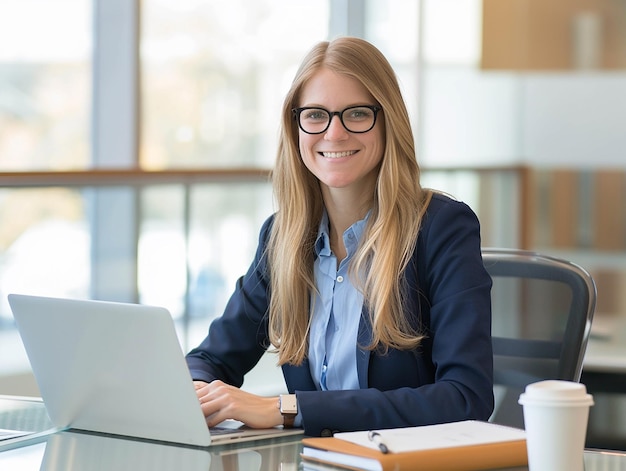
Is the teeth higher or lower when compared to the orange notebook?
higher

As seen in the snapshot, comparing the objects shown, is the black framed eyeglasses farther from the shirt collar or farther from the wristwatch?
the wristwatch

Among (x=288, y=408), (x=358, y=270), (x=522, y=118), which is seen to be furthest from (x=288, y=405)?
(x=522, y=118)

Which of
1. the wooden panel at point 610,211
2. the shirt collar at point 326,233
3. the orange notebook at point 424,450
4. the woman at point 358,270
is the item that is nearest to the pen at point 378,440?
the orange notebook at point 424,450

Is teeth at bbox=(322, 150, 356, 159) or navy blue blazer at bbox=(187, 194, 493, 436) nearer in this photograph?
navy blue blazer at bbox=(187, 194, 493, 436)

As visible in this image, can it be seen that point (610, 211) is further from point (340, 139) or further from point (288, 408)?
point (288, 408)

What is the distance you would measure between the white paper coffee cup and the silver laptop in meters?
0.42

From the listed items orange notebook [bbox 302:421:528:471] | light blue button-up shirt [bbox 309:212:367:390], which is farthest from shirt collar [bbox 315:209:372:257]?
orange notebook [bbox 302:421:528:471]

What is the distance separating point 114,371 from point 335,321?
462 mm

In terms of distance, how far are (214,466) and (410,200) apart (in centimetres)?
66

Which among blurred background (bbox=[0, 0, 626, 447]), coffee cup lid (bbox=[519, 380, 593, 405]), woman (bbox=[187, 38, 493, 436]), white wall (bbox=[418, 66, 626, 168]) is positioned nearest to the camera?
coffee cup lid (bbox=[519, 380, 593, 405])

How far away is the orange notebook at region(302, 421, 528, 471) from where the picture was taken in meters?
1.22

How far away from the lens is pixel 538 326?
2.03 m

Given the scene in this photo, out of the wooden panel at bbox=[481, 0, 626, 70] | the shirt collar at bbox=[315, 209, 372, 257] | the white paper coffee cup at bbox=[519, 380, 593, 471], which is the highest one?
the wooden panel at bbox=[481, 0, 626, 70]

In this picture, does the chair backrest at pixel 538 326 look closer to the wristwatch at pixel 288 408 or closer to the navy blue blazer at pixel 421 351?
the navy blue blazer at pixel 421 351
